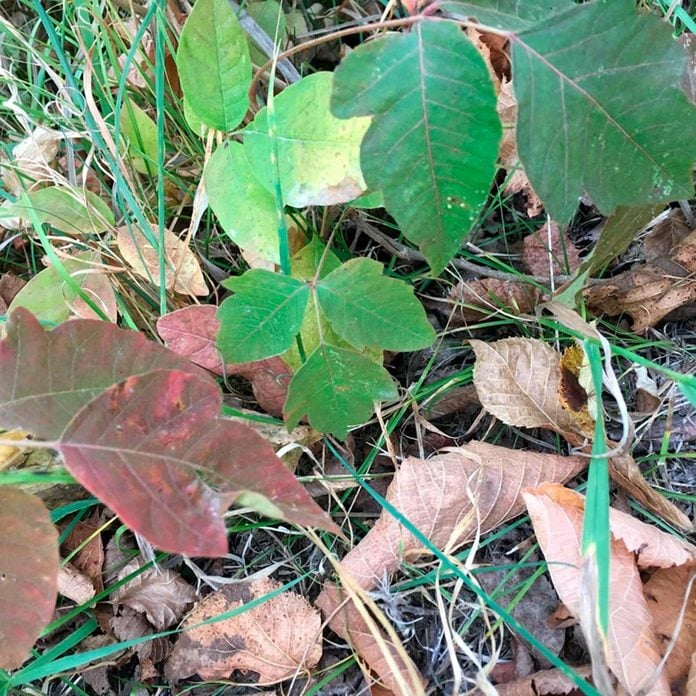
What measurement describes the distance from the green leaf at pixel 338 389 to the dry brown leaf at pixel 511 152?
569 millimetres

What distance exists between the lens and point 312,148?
3.70ft

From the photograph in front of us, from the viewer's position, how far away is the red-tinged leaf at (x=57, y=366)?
2.91 feet

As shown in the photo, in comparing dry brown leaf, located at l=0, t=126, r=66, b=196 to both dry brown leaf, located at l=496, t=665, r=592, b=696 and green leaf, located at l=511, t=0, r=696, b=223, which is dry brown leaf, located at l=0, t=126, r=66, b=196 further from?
dry brown leaf, located at l=496, t=665, r=592, b=696

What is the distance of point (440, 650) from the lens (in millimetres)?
1205

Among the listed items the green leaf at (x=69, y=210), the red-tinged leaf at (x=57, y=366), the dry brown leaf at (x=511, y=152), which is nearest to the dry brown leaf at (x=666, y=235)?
the dry brown leaf at (x=511, y=152)

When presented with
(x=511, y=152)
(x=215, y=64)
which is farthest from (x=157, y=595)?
(x=511, y=152)

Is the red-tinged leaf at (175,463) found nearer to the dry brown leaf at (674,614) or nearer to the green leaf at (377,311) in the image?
the green leaf at (377,311)

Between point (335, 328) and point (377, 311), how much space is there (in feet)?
0.28

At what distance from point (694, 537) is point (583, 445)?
10.4 inches

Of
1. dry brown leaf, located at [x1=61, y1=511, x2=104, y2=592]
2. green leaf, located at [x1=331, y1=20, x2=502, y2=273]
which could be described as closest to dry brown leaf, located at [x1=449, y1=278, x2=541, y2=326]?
green leaf, located at [x1=331, y1=20, x2=502, y2=273]

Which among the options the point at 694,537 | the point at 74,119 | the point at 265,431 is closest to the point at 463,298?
the point at 265,431

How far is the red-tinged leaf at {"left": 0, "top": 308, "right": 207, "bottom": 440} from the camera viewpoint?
89 cm

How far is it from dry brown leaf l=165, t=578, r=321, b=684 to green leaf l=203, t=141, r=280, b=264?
701mm

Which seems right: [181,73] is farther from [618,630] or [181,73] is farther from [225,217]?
[618,630]
